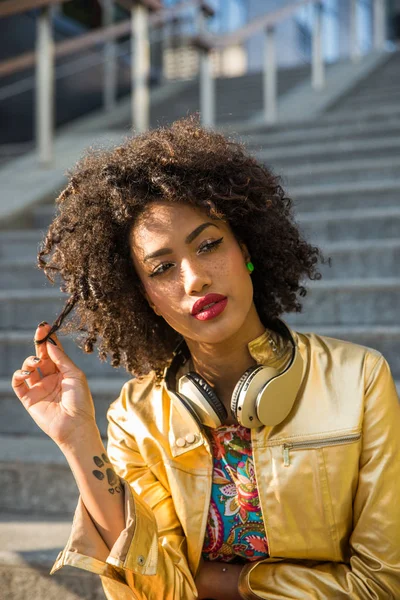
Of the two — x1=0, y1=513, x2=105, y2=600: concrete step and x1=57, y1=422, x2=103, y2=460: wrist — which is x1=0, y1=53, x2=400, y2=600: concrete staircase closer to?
x1=0, y1=513, x2=105, y2=600: concrete step

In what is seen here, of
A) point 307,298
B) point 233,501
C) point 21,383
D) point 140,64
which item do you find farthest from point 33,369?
point 140,64

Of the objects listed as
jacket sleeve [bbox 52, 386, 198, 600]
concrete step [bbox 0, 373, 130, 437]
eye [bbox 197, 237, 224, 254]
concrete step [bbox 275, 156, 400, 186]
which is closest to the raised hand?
jacket sleeve [bbox 52, 386, 198, 600]

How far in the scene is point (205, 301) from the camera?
147 centimetres

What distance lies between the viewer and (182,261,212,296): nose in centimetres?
146

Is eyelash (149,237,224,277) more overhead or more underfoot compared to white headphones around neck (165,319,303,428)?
more overhead

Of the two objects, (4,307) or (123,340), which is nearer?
(123,340)

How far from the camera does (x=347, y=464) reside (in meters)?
1.46

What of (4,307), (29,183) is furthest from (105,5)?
(4,307)

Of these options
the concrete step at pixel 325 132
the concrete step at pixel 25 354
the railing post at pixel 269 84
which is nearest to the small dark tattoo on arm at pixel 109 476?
the concrete step at pixel 25 354

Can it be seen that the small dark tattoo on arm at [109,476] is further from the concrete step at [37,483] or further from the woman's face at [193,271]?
the concrete step at [37,483]

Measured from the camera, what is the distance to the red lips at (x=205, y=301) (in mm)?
1472

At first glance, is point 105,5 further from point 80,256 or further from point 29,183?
point 80,256

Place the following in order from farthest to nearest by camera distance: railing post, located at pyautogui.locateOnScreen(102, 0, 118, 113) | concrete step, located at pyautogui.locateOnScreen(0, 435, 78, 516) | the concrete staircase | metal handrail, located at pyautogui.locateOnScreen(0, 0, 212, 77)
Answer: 1. railing post, located at pyautogui.locateOnScreen(102, 0, 118, 113)
2. metal handrail, located at pyautogui.locateOnScreen(0, 0, 212, 77)
3. concrete step, located at pyautogui.locateOnScreen(0, 435, 78, 516)
4. the concrete staircase

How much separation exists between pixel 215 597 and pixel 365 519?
1.32ft
